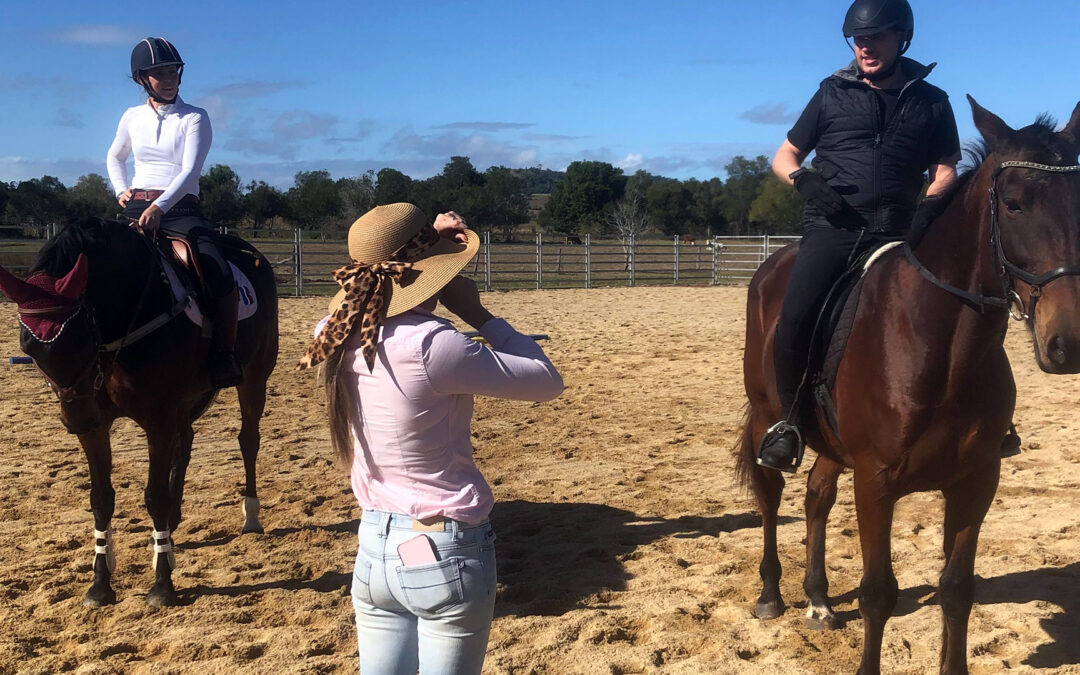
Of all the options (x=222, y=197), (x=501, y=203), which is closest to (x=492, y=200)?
(x=501, y=203)

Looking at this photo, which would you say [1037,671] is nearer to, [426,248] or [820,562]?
[820,562]

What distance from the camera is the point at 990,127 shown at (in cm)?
276

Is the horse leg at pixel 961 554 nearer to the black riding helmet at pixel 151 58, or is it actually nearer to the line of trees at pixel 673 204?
the black riding helmet at pixel 151 58

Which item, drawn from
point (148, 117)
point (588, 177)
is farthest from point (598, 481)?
point (588, 177)

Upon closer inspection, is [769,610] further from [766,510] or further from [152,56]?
[152,56]

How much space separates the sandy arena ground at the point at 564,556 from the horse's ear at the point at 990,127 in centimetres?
212

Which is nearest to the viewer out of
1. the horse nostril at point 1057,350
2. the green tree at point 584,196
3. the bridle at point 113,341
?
the horse nostril at point 1057,350

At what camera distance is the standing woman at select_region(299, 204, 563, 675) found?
201 centimetres

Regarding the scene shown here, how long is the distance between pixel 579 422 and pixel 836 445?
4642 mm

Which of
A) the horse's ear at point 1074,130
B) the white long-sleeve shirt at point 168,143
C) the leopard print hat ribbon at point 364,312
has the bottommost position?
the leopard print hat ribbon at point 364,312

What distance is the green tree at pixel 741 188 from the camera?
68.5 meters

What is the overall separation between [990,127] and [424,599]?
2.32 metres

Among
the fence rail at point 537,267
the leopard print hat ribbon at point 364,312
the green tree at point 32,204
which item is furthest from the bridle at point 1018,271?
the green tree at point 32,204

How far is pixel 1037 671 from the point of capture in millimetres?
3369
